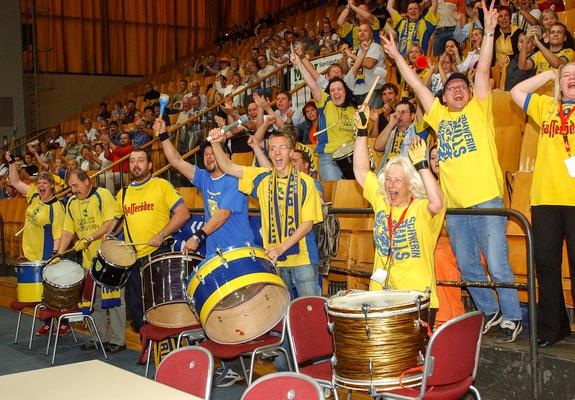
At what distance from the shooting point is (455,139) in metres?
4.63

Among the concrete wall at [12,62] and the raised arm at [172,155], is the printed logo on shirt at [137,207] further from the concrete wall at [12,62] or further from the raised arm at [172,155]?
the concrete wall at [12,62]

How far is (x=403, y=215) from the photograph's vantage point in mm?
4117

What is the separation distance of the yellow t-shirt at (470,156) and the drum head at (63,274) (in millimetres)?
3977

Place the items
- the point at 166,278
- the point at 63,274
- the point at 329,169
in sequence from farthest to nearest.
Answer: the point at 329,169 < the point at 63,274 < the point at 166,278

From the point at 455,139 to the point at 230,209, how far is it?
175 cm

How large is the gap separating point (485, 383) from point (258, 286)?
1.47m

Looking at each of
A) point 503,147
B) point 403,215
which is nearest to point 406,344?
point 403,215

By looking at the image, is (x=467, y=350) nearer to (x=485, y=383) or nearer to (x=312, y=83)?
(x=485, y=383)

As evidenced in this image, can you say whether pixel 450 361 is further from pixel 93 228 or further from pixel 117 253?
pixel 93 228

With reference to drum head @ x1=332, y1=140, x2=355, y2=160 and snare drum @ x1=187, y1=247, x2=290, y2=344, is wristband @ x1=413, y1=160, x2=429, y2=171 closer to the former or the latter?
snare drum @ x1=187, y1=247, x2=290, y2=344

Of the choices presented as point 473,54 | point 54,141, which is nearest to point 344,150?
point 473,54

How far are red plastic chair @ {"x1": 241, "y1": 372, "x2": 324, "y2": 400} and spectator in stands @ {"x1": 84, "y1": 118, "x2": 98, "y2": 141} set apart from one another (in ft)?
43.7

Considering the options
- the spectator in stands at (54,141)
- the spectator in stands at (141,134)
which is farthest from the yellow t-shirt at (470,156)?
the spectator in stands at (54,141)

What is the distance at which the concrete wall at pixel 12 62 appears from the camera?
19172 mm
